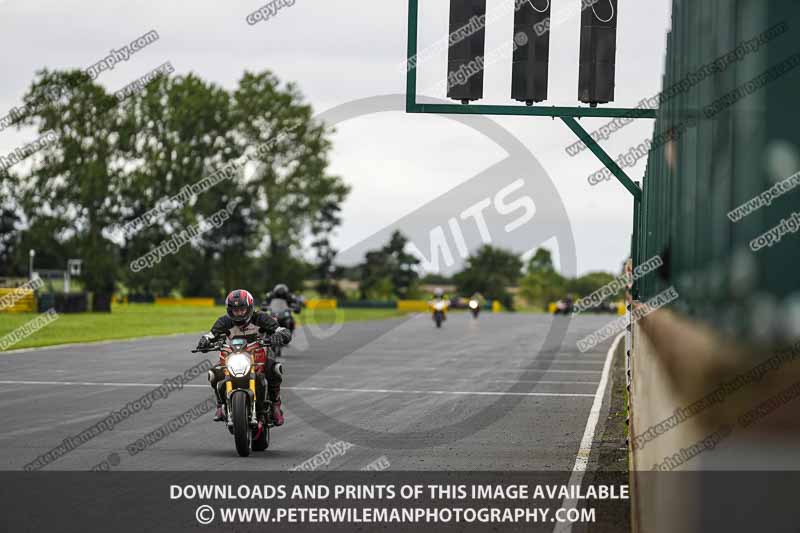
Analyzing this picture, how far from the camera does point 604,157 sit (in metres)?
15.6

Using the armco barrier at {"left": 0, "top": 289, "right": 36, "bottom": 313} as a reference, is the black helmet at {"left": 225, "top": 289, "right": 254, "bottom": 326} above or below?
below

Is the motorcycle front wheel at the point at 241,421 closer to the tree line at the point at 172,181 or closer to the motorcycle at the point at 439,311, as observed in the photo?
the motorcycle at the point at 439,311

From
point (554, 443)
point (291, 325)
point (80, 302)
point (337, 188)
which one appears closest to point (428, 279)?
point (337, 188)

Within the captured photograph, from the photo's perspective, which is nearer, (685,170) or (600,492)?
(685,170)

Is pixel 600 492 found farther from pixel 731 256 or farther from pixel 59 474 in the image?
pixel 731 256

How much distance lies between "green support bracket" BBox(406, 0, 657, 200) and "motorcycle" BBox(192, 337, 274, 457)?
5.54m

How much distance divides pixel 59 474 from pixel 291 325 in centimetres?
1708

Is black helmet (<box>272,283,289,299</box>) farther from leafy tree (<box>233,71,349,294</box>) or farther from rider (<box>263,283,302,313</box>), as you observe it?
leafy tree (<box>233,71,349,294</box>)

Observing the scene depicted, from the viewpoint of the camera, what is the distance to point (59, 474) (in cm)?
923

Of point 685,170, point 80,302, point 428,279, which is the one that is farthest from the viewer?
point 428,279

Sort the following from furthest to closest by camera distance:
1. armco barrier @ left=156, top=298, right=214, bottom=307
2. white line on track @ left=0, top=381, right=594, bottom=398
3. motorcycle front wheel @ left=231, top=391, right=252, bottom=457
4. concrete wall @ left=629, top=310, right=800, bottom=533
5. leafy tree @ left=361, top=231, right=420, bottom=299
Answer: leafy tree @ left=361, top=231, right=420, bottom=299 < armco barrier @ left=156, top=298, right=214, bottom=307 < white line on track @ left=0, top=381, right=594, bottom=398 < motorcycle front wheel @ left=231, top=391, right=252, bottom=457 < concrete wall @ left=629, top=310, right=800, bottom=533

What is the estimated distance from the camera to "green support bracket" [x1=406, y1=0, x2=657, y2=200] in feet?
50.0

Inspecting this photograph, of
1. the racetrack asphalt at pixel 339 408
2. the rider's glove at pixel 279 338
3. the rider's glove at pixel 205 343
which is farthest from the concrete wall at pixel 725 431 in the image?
the rider's glove at pixel 205 343

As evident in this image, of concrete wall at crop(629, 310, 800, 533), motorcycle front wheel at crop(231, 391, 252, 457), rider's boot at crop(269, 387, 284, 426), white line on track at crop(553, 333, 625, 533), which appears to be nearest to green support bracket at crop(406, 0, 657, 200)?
white line on track at crop(553, 333, 625, 533)
